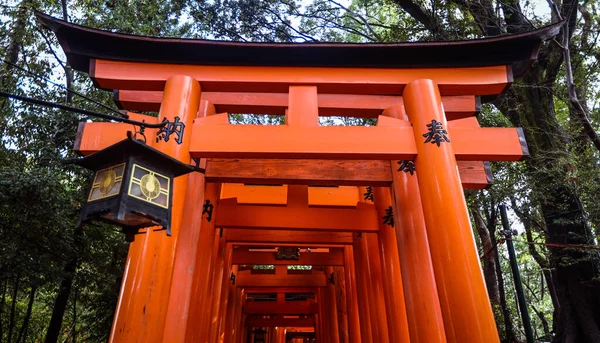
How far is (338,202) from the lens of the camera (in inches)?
291

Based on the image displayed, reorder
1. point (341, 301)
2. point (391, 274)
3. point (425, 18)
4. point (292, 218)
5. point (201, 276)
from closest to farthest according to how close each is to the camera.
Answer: point (201, 276)
point (391, 274)
point (292, 218)
point (425, 18)
point (341, 301)

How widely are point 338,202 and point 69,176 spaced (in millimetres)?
5378

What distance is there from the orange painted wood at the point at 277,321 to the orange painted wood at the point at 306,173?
14164 mm

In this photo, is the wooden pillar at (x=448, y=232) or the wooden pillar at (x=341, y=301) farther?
the wooden pillar at (x=341, y=301)

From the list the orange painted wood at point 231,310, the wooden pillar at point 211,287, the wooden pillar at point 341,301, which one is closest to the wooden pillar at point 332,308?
the wooden pillar at point 341,301

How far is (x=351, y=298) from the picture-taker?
811 cm

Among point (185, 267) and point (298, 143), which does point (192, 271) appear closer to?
point (185, 267)

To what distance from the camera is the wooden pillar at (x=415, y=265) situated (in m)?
4.10

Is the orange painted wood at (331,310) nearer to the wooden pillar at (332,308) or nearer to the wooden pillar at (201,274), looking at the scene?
the wooden pillar at (332,308)

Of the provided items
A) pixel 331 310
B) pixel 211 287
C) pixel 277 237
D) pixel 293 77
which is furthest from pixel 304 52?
pixel 331 310

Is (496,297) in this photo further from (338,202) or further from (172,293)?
(172,293)

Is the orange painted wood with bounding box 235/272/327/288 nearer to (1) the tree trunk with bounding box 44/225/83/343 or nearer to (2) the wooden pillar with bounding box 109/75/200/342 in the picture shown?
(1) the tree trunk with bounding box 44/225/83/343

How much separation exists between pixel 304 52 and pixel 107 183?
8.96ft

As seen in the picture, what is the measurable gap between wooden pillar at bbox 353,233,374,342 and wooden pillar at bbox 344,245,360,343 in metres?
0.54
